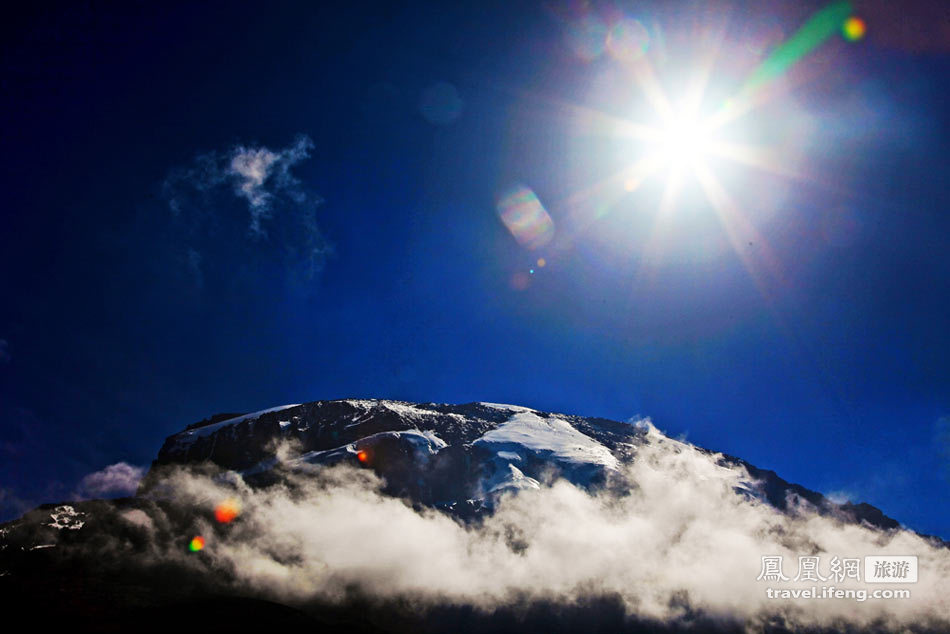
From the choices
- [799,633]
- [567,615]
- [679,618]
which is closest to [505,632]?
[567,615]

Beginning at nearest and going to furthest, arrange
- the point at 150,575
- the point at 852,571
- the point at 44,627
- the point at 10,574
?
the point at 852,571, the point at 44,627, the point at 10,574, the point at 150,575

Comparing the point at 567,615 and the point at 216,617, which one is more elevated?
the point at 567,615

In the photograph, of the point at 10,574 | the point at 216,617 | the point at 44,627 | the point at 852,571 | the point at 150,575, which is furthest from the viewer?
the point at 150,575

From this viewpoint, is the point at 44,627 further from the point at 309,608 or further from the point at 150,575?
the point at 309,608

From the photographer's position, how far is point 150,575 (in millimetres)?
186250

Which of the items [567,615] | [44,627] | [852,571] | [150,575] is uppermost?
[852,571]

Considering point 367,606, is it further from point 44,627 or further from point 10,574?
point 10,574

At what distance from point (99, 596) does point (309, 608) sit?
209ft

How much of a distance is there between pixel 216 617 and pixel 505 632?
92.0m

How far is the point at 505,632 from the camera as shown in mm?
184000

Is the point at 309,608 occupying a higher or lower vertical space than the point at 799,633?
lower


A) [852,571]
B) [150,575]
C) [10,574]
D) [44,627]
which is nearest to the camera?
[852,571]

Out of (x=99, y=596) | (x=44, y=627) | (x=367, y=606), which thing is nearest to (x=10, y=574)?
(x=99, y=596)

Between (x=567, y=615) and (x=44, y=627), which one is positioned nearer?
(x=44, y=627)
